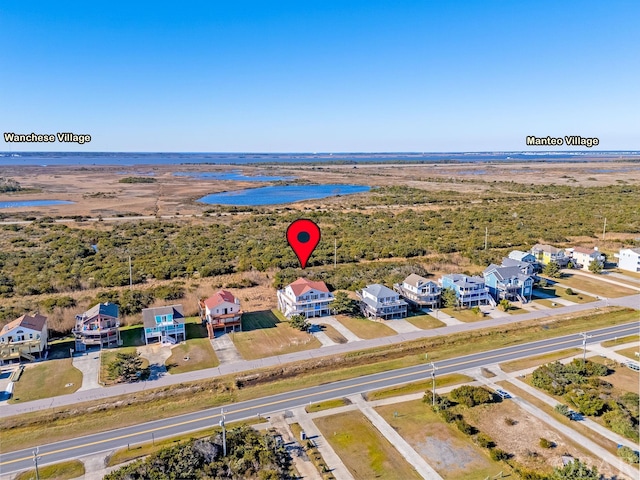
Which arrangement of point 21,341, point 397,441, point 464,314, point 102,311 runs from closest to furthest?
point 397,441 < point 21,341 < point 102,311 < point 464,314

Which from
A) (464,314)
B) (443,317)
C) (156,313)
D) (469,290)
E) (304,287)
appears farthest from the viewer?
(469,290)

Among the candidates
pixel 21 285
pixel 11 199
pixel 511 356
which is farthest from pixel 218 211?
pixel 511 356

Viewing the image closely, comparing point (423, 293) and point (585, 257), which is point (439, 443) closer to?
point (423, 293)

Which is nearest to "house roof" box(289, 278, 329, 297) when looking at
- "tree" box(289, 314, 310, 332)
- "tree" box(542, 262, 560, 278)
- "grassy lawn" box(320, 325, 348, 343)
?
"tree" box(289, 314, 310, 332)

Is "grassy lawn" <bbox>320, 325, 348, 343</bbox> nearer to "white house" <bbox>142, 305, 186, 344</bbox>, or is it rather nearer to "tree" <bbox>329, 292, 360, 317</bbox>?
→ "tree" <bbox>329, 292, 360, 317</bbox>

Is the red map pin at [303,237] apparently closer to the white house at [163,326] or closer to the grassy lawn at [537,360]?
the white house at [163,326]

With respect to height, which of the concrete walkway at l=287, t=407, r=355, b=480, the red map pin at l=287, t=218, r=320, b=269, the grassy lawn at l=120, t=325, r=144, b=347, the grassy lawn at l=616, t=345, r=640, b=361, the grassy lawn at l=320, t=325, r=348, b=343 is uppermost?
the red map pin at l=287, t=218, r=320, b=269

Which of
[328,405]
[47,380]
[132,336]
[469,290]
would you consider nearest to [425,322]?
[469,290]

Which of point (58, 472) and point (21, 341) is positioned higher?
point (21, 341)
